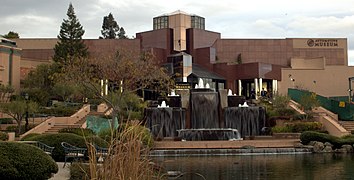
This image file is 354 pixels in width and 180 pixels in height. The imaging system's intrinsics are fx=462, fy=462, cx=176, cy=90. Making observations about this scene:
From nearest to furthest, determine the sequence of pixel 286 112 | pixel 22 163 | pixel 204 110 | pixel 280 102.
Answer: pixel 22 163, pixel 286 112, pixel 204 110, pixel 280 102

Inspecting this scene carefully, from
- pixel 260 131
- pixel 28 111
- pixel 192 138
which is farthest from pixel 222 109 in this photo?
pixel 28 111

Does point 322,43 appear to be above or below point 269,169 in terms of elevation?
above

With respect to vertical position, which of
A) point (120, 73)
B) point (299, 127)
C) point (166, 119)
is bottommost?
point (299, 127)

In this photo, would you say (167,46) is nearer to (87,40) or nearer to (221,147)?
(87,40)

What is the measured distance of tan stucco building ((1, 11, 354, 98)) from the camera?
47906 mm

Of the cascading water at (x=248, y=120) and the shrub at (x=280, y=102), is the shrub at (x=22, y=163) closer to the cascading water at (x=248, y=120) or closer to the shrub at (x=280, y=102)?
the cascading water at (x=248, y=120)

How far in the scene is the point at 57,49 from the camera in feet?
158

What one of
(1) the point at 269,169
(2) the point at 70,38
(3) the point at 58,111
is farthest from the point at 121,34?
(1) the point at 269,169

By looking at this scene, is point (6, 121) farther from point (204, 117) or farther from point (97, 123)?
point (204, 117)

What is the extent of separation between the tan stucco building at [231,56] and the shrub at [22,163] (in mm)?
37092

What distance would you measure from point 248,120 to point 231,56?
25897 mm

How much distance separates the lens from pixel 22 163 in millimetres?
8492

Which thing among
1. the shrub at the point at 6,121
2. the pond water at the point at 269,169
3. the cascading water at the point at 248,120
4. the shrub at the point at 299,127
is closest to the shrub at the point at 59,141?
the pond water at the point at 269,169

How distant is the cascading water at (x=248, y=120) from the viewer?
28.9 meters
